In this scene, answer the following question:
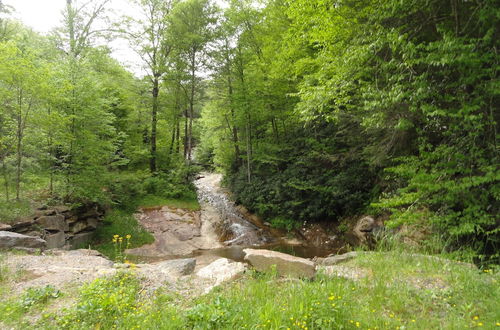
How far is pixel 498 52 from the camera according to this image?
422 cm

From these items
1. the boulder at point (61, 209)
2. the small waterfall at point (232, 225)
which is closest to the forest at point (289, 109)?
the boulder at point (61, 209)

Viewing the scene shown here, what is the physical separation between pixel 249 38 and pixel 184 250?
1250 cm

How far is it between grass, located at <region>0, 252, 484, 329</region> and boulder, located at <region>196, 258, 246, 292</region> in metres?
0.21

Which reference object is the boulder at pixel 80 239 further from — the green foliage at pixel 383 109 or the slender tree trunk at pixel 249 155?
the slender tree trunk at pixel 249 155

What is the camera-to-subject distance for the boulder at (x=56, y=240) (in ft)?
27.8

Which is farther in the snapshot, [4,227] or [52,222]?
[52,222]

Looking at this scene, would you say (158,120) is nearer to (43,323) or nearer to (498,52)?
(43,323)

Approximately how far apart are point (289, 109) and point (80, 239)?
1135 centimetres

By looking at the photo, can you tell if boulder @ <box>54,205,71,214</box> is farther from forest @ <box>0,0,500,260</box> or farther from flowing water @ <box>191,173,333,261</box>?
flowing water @ <box>191,173,333,261</box>

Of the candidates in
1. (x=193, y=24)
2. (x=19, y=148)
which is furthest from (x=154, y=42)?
(x=19, y=148)

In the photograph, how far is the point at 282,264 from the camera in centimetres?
415

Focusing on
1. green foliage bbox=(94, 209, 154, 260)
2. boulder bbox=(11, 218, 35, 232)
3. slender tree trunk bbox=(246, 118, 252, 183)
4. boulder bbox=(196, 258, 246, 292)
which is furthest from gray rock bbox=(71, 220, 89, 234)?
slender tree trunk bbox=(246, 118, 252, 183)

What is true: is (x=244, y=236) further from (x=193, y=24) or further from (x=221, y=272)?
(x=193, y=24)

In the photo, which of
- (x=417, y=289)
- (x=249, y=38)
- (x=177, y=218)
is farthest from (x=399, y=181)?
(x=249, y=38)
